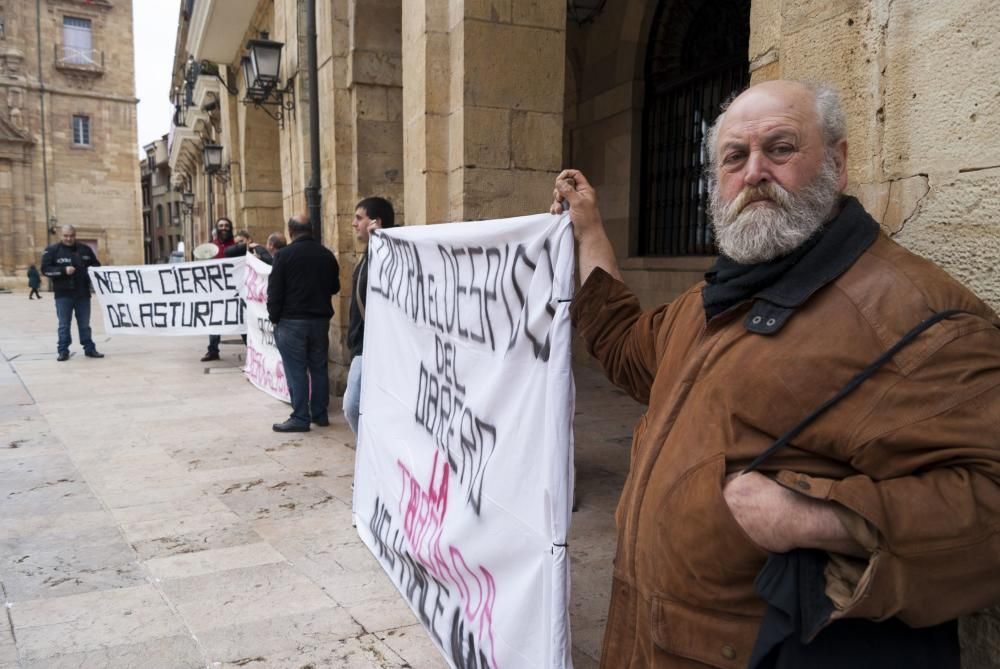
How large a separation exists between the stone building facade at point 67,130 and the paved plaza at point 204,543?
34142mm

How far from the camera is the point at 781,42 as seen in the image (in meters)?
2.30

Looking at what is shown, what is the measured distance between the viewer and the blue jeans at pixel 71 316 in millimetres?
9789

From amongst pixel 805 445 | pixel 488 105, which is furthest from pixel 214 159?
pixel 805 445

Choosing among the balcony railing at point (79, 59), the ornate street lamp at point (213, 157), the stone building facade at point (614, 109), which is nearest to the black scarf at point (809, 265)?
the stone building facade at point (614, 109)

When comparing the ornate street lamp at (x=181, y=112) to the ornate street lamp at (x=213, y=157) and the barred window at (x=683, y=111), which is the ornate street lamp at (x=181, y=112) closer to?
the ornate street lamp at (x=213, y=157)

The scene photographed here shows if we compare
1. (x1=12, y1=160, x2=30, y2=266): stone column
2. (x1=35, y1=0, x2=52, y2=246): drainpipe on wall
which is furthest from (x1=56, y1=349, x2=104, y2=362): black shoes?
(x1=35, y1=0, x2=52, y2=246): drainpipe on wall

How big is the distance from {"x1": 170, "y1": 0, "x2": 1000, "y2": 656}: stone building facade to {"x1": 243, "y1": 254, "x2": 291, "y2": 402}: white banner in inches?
28.8

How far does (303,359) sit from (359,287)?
1837mm

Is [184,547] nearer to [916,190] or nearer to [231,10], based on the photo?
[916,190]

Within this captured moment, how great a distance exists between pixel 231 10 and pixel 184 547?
406 inches

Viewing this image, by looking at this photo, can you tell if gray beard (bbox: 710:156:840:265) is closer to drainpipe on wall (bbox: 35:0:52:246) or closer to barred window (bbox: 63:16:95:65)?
drainpipe on wall (bbox: 35:0:52:246)

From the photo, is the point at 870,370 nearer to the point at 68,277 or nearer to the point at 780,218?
the point at 780,218

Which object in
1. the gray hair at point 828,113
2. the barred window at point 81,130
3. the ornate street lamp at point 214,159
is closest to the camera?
the gray hair at point 828,113

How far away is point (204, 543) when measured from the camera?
12.3 ft
